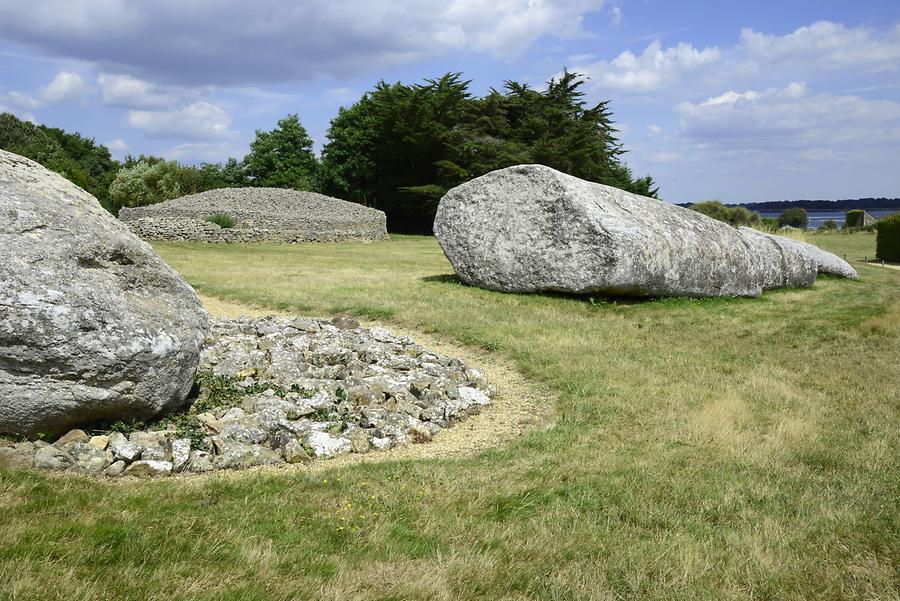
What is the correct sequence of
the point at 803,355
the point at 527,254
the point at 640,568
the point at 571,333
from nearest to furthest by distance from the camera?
the point at 640,568, the point at 803,355, the point at 571,333, the point at 527,254

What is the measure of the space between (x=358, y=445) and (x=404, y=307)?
6.68m

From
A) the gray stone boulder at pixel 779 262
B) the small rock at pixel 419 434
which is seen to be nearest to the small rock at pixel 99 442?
the small rock at pixel 419 434

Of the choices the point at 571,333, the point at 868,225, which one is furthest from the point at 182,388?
the point at 868,225

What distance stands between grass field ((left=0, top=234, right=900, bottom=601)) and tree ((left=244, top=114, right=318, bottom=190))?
5411 centimetres

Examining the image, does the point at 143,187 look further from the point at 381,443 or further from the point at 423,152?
the point at 381,443

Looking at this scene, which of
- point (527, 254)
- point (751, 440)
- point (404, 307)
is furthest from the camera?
point (527, 254)

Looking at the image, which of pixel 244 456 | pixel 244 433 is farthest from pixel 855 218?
pixel 244 456

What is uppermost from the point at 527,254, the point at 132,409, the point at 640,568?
the point at 527,254

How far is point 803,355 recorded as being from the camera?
1012 cm

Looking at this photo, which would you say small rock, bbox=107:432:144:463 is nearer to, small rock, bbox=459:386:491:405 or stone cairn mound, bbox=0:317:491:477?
stone cairn mound, bbox=0:317:491:477

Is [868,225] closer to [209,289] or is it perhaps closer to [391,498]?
[209,289]

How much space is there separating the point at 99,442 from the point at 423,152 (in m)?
42.9

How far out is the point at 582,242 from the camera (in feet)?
43.7

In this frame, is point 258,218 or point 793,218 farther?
point 793,218
